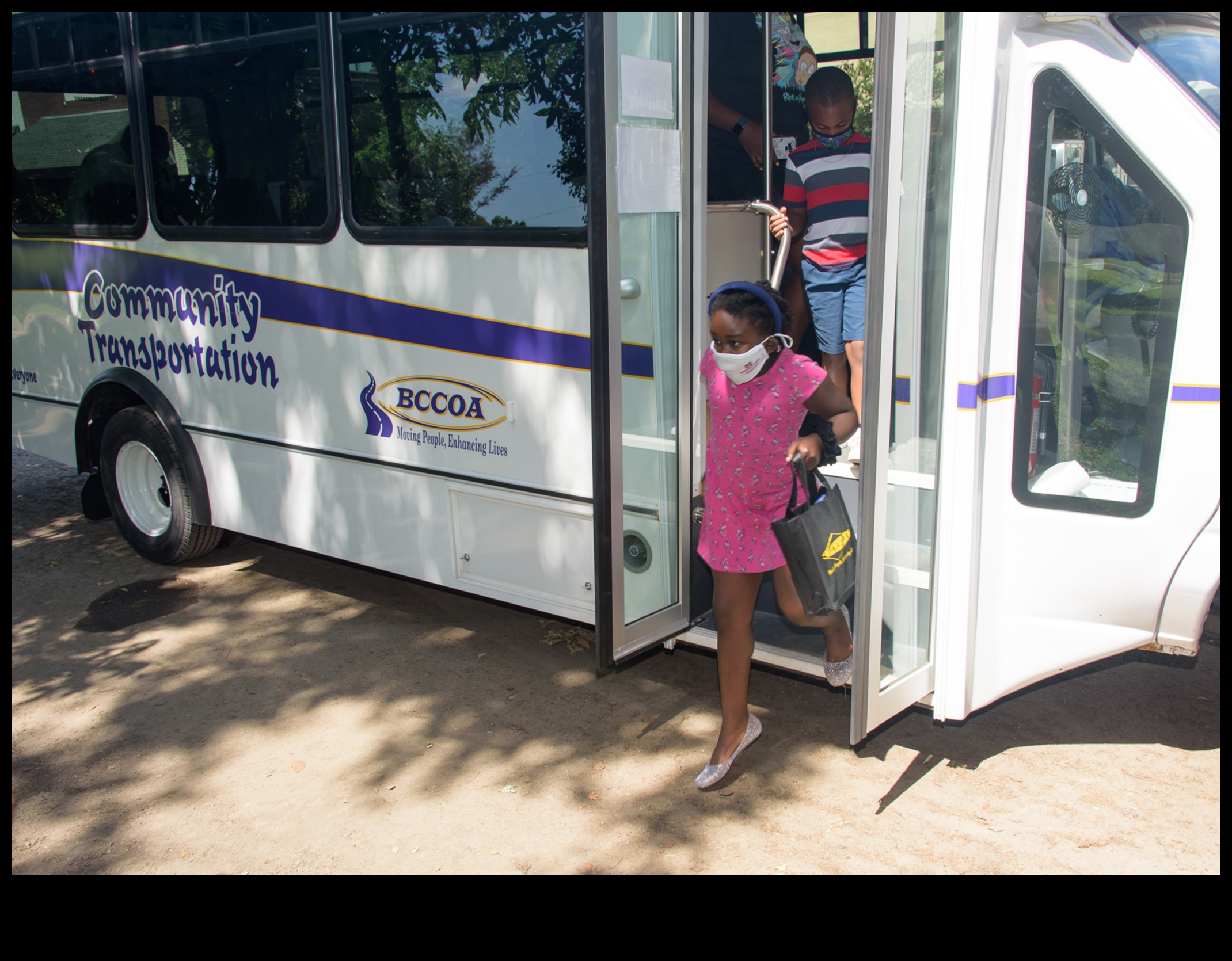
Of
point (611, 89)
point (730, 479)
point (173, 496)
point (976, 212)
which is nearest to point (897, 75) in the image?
point (976, 212)

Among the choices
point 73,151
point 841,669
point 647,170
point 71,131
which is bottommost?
point 841,669

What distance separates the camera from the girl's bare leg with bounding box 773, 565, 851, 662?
3291 millimetres

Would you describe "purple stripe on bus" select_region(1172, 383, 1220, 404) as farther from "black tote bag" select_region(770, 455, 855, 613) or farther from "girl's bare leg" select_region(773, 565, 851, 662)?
"girl's bare leg" select_region(773, 565, 851, 662)

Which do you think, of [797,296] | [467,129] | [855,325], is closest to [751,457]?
[855,325]

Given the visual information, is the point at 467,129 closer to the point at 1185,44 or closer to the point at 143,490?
the point at 1185,44

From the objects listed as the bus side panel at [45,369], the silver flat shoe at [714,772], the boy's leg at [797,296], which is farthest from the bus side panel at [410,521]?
the boy's leg at [797,296]

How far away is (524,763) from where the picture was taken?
3551 mm

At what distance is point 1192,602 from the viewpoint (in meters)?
2.99

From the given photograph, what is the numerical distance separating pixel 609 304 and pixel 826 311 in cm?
140

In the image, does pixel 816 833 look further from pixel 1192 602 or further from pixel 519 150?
Answer: pixel 519 150

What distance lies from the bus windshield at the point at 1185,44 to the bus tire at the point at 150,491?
15.3 ft

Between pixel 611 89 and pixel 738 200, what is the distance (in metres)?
1.90

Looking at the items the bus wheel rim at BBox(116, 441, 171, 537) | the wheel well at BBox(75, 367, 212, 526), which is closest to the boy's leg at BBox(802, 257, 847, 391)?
the wheel well at BBox(75, 367, 212, 526)

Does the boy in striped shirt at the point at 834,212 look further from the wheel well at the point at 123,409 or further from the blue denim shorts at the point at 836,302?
the wheel well at the point at 123,409
